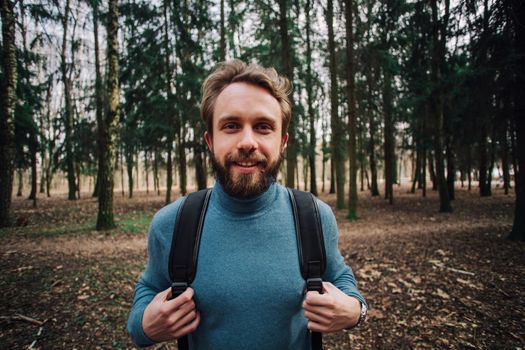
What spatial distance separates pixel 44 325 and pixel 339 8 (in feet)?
46.9

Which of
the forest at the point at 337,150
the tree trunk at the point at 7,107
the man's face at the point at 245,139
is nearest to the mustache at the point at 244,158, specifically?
the man's face at the point at 245,139

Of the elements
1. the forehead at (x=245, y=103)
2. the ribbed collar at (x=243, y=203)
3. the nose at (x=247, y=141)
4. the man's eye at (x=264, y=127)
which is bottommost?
the ribbed collar at (x=243, y=203)

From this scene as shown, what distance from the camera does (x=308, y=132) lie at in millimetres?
21922

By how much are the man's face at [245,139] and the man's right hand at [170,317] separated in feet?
2.06

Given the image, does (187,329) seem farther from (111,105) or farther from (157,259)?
(111,105)

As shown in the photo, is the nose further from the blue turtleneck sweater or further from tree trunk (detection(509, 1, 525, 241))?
tree trunk (detection(509, 1, 525, 241))

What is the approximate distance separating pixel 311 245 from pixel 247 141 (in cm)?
70

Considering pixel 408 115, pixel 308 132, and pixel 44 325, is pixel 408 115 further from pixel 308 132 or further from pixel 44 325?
pixel 44 325

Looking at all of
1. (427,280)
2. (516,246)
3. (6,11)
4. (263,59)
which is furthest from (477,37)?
(6,11)

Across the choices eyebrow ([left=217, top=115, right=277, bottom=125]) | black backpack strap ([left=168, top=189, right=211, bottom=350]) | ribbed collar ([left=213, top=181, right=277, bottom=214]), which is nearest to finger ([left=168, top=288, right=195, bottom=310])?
black backpack strap ([left=168, top=189, right=211, bottom=350])

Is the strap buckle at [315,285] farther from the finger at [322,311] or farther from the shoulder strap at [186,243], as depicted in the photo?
the shoulder strap at [186,243]

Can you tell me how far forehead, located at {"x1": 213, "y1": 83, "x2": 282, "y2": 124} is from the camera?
161cm

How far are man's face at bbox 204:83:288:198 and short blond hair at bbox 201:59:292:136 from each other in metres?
0.05

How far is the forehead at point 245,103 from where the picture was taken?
161 cm
